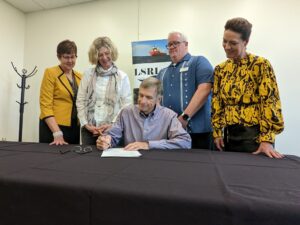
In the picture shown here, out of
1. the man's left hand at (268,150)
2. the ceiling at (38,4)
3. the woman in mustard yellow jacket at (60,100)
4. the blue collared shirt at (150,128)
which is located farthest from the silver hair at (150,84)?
the ceiling at (38,4)

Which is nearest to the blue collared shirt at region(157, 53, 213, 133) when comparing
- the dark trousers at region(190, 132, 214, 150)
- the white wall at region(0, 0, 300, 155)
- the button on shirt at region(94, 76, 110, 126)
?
the dark trousers at region(190, 132, 214, 150)

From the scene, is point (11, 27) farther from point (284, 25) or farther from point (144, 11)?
point (284, 25)

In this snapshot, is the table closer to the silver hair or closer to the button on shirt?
the silver hair

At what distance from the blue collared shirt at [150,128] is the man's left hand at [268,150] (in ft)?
1.26

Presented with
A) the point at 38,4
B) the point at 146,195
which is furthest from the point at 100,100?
the point at 38,4

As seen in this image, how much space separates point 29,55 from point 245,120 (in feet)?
Answer: 12.7

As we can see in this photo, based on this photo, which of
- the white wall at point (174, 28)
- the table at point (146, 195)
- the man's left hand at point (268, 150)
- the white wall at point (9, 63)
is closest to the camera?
the table at point (146, 195)

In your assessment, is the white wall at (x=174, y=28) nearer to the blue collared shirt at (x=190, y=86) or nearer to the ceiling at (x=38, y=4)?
the ceiling at (x=38, y=4)

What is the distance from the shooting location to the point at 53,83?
1896 mm

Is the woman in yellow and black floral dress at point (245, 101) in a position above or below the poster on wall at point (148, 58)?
below

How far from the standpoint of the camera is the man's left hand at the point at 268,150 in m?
1.16

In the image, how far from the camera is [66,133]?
198cm

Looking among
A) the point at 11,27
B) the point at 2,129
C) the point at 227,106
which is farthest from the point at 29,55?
the point at 227,106

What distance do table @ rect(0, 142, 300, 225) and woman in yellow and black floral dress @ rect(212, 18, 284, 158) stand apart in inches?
18.0
